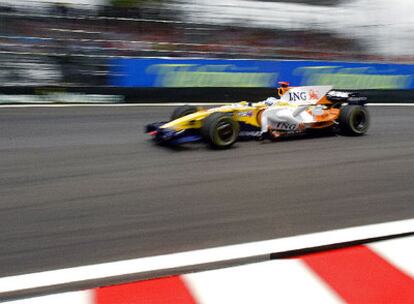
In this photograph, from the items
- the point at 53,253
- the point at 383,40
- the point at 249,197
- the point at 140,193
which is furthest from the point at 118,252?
the point at 383,40

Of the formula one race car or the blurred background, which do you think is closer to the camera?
the formula one race car

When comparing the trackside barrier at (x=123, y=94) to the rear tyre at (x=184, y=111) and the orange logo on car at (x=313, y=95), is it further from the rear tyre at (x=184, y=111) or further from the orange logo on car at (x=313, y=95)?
the orange logo on car at (x=313, y=95)

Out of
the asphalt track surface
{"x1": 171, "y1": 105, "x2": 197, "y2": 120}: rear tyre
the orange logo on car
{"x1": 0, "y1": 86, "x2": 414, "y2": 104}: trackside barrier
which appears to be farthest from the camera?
{"x1": 0, "y1": 86, "x2": 414, "y2": 104}: trackside barrier

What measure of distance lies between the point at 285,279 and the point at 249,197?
1504 mm

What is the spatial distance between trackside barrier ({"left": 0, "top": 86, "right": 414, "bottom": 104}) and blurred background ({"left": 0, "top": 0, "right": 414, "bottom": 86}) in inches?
7.0

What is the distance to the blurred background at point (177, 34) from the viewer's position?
369 inches

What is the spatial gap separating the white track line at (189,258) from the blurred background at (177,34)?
7.45 metres

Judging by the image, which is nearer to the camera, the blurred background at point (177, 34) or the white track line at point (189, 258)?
the white track line at point (189, 258)

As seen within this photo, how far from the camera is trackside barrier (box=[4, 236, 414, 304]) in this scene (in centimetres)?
214

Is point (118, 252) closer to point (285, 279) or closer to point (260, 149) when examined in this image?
point (285, 279)

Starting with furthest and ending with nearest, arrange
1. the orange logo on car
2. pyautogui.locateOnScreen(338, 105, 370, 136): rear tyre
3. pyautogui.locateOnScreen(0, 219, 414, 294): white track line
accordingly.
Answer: pyautogui.locateOnScreen(338, 105, 370, 136): rear tyre → the orange logo on car → pyautogui.locateOnScreen(0, 219, 414, 294): white track line

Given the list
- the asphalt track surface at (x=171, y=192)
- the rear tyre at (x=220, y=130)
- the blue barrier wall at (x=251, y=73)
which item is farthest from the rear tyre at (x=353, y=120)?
the blue barrier wall at (x=251, y=73)

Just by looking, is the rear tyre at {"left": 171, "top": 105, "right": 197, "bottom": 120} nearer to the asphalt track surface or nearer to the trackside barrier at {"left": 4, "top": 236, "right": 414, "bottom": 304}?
the asphalt track surface

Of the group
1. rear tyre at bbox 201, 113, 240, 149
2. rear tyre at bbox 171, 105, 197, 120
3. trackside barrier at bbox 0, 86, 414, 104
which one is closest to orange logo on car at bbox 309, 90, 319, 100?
rear tyre at bbox 201, 113, 240, 149
